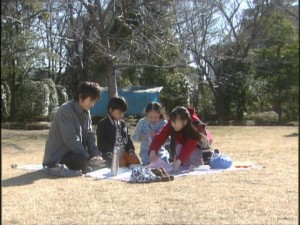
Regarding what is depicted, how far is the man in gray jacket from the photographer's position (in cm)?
423

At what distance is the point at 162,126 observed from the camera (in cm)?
495

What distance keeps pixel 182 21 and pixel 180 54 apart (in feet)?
6.44

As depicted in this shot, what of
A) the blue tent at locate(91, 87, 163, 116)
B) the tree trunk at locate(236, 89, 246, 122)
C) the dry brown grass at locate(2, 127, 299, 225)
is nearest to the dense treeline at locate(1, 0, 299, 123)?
the tree trunk at locate(236, 89, 246, 122)

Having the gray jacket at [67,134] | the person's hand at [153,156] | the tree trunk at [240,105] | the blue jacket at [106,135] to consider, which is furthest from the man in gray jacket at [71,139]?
the tree trunk at [240,105]

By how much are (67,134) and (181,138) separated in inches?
39.6

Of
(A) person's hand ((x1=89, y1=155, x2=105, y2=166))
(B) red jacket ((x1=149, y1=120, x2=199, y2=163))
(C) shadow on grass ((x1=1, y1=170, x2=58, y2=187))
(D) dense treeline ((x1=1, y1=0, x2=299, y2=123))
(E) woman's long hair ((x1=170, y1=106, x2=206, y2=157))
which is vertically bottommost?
(C) shadow on grass ((x1=1, y1=170, x2=58, y2=187))

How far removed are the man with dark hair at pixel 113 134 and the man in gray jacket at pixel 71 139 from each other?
0.94 ft

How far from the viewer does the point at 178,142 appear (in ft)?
15.0

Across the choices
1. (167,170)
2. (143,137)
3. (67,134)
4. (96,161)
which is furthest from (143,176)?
(143,137)

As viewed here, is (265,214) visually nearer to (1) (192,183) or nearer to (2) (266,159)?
(1) (192,183)

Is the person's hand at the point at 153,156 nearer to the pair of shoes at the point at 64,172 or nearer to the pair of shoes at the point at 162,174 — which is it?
the pair of shoes at the point at 162,174

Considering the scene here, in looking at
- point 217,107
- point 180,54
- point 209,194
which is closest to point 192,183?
point 209,194

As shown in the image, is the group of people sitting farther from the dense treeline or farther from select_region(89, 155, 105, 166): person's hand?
→ the dense treeline

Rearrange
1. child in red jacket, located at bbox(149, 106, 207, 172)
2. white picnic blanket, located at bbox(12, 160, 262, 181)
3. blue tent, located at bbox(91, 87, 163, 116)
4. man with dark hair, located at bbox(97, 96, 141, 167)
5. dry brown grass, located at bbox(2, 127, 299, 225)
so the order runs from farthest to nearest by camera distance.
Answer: blue tent, located at bbox(91, 87, 163, 116) < man with dark hair, located at bbox(97, 96, 141, 167) < child in red jacket, located at bbox(149, 106, 207, 172) < white picnic blanket, located at bbox(12, 160, 262, 181) < dry brown grass, located at bbox(2, 127, 299, 225)
